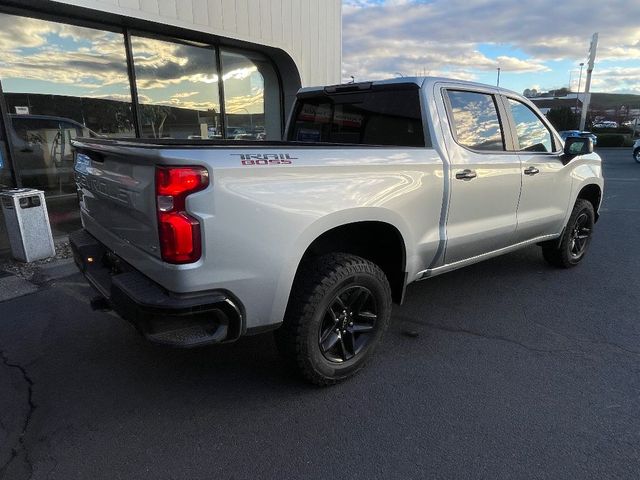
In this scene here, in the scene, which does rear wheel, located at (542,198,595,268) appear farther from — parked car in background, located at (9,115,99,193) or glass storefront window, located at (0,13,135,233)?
parked car in background, located at (9,115,99,193)

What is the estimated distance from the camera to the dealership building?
19.1 feet

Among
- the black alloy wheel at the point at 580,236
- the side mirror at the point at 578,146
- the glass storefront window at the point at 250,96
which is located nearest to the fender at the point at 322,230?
the side mirror at the point at 578,146

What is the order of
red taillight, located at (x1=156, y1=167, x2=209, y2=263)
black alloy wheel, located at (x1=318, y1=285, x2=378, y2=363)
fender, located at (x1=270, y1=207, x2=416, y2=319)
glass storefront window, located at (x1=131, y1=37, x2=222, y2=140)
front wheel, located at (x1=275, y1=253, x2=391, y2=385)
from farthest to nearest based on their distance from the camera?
glass storefront window, located at (x1=131, y1=37, x2=222, y2=140) < black alloy wheel, located at (x1=318, y1=285, x2=378, y2=363) < front wheel, located at (x1=275, y1=253, x2=391, y2=385) < fender, located at (x1=270, y1=207, x2=416, y2=319) < red taillight, located at (x1=156, y1=167, x2=209, y2=263)

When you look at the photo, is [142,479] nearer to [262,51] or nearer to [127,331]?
[127,331]

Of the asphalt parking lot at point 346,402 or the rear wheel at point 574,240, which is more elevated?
the rear wheel at point 574,240

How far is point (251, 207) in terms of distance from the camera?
2.24 m

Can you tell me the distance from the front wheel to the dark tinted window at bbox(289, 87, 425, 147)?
1.18 metres

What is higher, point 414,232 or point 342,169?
point 342,169

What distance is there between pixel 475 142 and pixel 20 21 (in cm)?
578

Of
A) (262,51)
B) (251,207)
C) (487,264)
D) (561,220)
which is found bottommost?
(487,264)

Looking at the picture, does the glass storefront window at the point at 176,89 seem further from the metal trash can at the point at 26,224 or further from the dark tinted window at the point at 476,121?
the dark tinted window at the point at 476,121

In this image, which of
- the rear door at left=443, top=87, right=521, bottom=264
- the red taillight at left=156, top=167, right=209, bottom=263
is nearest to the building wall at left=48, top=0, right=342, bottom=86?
the red taillight at left=156, top=167, right=209, bottom=263

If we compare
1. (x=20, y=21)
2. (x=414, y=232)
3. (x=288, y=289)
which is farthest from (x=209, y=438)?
(x=20, y=21)

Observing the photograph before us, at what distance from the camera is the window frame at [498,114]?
3.39 m
